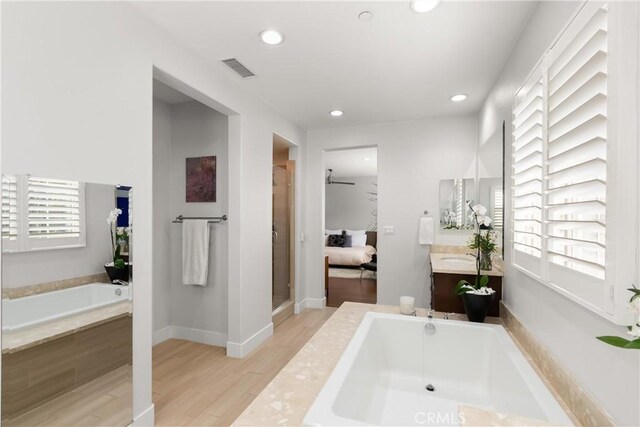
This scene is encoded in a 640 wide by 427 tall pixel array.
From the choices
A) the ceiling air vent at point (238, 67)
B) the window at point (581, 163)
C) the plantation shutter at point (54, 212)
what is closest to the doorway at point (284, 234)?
the ceiling air vent at point (238, 67)

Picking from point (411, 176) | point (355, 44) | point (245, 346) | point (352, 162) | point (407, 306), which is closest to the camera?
point (355, 44)

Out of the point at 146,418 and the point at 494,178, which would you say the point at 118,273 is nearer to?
the point at 146,418

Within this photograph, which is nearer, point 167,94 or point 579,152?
point 579,152

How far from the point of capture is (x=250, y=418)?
46.5 inches

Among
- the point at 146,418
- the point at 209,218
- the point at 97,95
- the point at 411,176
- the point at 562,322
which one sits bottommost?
the point at 146,418

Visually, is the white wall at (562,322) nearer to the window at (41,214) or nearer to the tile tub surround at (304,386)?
the tile tub surround at (304,386)

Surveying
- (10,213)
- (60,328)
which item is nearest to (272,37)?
(10,213)

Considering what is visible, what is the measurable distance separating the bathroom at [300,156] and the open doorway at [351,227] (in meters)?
1.50

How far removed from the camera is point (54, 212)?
4.80ft

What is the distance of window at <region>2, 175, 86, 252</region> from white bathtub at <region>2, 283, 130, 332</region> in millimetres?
223

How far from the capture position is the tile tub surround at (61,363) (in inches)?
51.1

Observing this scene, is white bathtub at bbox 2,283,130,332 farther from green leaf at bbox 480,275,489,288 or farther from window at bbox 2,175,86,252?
green leaf at bbox 480,275,489,288

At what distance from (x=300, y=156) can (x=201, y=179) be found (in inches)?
57.0

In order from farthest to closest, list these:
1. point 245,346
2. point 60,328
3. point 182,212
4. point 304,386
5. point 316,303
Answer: point 316,303 → point 182,212 → point 245,346 → point 60,328 → point 304,386
